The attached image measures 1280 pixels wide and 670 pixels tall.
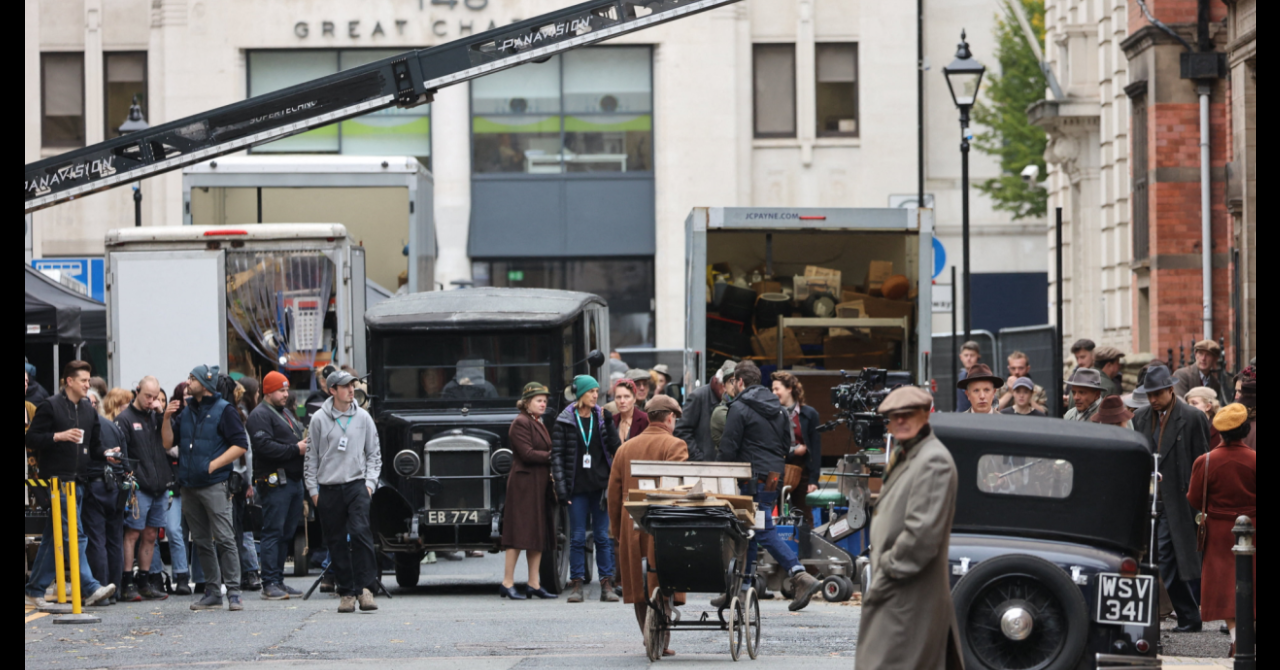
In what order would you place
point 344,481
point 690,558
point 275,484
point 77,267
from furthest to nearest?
1. point 77,267
2. point 275,484
3. point 344,481
4. point 690,558

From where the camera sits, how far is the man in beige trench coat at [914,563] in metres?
7.42

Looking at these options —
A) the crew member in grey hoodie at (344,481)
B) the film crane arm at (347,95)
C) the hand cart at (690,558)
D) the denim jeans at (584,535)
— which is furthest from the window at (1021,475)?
the film crane arm at (347,95)

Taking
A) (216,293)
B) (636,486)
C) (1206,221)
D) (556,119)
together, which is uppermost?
(556,119)

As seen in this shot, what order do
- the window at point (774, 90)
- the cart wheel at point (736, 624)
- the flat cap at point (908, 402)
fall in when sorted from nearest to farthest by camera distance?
the flat cap at point (908, 402) → the cart wheel at point (736, 624) → the window at point (774, 90)

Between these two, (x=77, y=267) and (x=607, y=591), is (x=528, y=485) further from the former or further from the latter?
(x=77, y=267)

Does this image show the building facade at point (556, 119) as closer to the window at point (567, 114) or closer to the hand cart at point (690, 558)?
the window at point (567, 114)

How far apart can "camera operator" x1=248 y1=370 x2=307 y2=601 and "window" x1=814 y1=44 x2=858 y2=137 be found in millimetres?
24705

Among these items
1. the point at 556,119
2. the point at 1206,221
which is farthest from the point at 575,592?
the point at 556,119

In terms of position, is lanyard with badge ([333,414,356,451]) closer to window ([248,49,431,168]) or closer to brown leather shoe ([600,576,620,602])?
brown leather shoe ([600,576,620,602])

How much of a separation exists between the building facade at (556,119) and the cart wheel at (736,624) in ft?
87.1

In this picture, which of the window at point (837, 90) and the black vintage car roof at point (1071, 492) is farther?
the window at point (837, 90)

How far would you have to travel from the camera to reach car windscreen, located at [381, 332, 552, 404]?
16281 millimetres

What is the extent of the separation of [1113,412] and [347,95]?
8.35 metres

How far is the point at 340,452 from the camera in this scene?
47.1 ft
